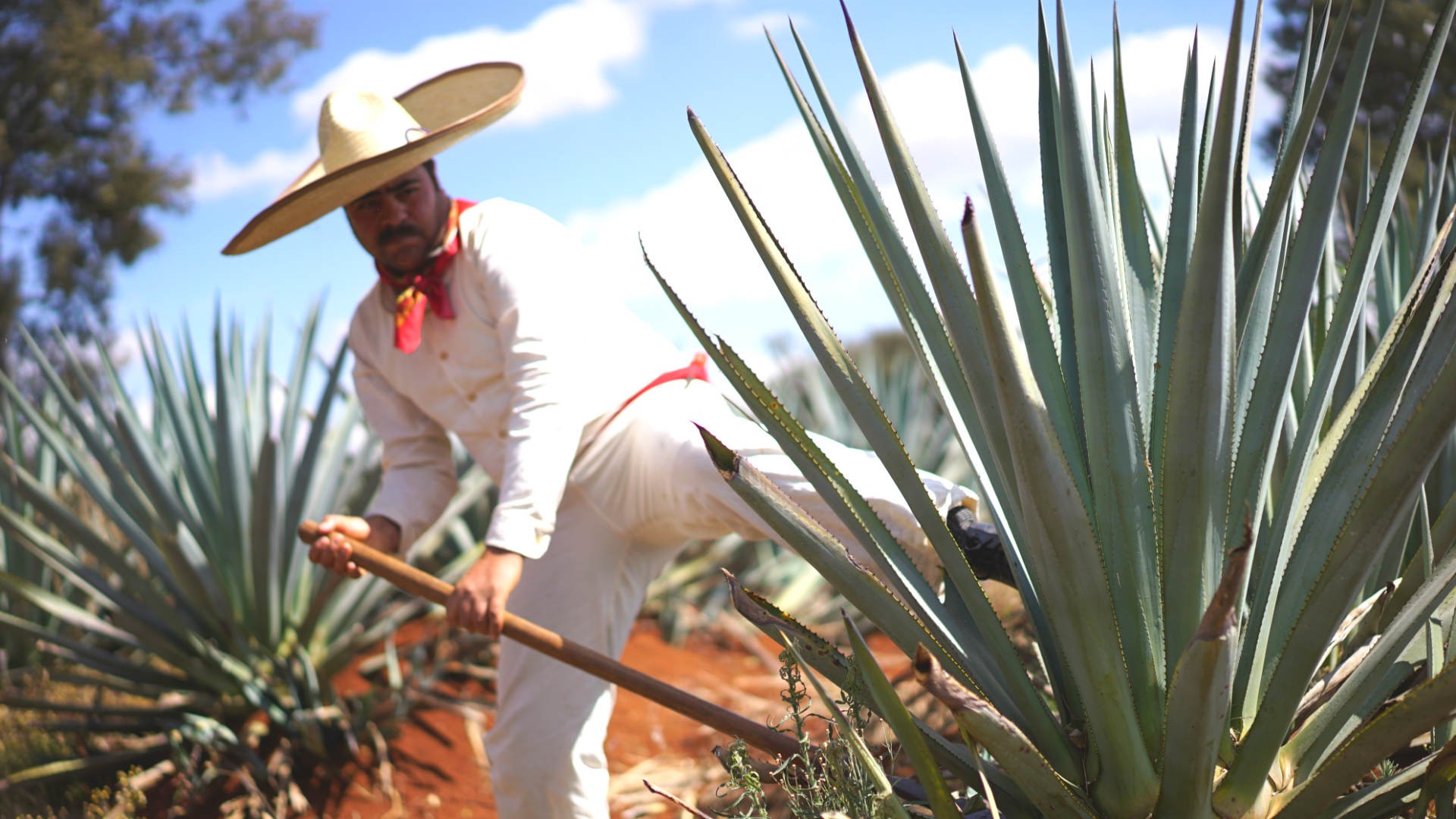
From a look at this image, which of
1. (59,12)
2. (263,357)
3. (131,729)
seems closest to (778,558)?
(263,357)

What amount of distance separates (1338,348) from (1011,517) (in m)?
0.54

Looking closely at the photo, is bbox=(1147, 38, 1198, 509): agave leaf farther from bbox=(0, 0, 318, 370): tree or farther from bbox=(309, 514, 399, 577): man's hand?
bbox=(0, 0, 318, 370): tree

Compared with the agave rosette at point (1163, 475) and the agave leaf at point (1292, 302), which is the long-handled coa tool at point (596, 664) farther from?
the agave leaf at point (1292, 302)

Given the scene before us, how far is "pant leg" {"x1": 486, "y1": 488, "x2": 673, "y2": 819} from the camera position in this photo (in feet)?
10.1

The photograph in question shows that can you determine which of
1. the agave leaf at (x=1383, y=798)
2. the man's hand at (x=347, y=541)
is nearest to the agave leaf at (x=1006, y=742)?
the agave leaf at (x=1383, y=798)

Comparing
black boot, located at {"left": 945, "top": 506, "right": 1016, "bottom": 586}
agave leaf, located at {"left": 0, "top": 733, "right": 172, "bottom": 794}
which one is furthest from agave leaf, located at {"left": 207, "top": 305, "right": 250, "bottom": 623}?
black boot, located at {"left": 945, "top": 506, "right": 1016, "bottom": 586}

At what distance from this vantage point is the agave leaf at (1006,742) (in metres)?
1.48

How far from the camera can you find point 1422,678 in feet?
5.90

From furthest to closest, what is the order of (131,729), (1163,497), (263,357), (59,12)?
1. (59,12)
2. (263,357)
3. (131,729)
4. (1163,497)

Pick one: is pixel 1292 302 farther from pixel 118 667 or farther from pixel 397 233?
pixel 118 667

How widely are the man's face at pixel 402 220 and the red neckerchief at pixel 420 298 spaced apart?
0.03 meters

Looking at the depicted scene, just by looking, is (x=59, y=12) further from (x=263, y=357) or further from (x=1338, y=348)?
(x=1338, y=348)

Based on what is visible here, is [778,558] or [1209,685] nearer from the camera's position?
[1209,685]

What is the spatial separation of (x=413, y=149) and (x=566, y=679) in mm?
1430
